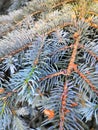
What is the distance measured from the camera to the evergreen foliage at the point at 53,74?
2.00ft

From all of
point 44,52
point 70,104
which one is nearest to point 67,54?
point 44,52

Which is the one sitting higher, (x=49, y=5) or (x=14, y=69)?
(x=49, y=5)

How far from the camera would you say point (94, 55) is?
70 cm

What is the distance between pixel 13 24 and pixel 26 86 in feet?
1.18

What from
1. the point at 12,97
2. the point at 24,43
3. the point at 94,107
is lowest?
the point at 94,107

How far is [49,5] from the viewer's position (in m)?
0.91

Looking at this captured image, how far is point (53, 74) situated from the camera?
0.65 m

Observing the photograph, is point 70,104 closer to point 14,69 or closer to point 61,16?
point 14,69

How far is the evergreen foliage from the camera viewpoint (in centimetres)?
61

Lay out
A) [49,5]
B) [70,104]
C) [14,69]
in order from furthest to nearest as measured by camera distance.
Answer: [49,5] → [14,69] → [70,104]

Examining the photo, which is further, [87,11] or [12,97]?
[87,11]

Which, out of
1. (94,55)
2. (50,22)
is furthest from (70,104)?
(50,22)

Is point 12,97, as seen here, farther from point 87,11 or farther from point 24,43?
point 87,11

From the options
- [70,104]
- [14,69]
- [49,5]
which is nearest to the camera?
[70,104]
